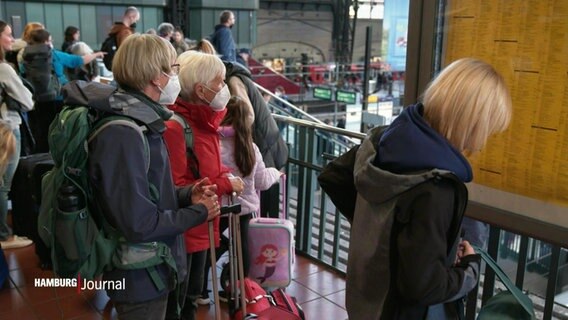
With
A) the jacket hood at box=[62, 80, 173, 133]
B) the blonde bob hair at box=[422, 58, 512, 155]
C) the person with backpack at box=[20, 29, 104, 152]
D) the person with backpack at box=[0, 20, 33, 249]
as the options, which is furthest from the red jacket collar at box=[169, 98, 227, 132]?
the person with backpack at box=[20, 29, 104, 152]

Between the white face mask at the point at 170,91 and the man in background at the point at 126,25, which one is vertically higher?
the man in background at the point at 126,25

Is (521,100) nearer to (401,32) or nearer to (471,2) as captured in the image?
(471,2)

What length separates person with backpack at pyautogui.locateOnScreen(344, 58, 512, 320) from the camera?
1409 millimetres

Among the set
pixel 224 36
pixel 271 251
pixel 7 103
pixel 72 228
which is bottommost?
pixel 271 251

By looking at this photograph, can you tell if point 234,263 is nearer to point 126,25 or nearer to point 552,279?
point 552,279

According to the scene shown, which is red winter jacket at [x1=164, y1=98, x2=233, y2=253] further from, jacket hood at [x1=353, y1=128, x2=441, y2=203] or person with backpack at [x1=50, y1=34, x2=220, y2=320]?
jacket hood at [x1=353, y1=128, x2=441, y2=203]

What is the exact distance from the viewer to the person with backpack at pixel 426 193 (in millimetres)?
1409

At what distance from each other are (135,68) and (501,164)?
56.9 inches

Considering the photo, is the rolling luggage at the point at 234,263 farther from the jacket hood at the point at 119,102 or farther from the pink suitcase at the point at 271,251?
the jacket hood at the point at 119,102

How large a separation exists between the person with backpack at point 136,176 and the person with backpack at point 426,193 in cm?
72

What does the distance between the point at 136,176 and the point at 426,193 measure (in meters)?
0.93

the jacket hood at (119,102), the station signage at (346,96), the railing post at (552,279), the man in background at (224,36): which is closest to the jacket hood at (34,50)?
the man in background at (224,36)

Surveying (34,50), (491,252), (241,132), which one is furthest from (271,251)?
(34,50)

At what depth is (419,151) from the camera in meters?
1.45
